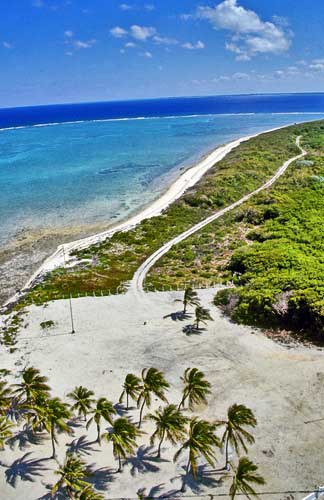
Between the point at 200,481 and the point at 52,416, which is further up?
the point at 52,416

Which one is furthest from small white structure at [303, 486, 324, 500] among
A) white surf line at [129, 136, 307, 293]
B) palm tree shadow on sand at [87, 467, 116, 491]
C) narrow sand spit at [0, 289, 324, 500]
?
white surf line at [129, 136, 307, 293]

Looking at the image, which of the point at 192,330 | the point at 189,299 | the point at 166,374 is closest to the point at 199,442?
the point at 166,374

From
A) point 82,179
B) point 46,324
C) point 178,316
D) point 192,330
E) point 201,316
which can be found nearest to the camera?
point 192,330

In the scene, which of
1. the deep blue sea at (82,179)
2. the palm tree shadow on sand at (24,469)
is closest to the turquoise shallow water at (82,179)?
the deep blue sea at (82,179)

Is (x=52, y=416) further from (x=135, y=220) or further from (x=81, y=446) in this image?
(x=135, y=220)

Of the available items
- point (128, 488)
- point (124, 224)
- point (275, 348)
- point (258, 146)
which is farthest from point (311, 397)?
point (258, 146)

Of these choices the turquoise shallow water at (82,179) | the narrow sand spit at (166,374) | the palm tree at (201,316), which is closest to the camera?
the narrow sand spit at (166,374)

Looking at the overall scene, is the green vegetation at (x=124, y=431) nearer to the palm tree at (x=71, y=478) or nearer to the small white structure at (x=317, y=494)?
the palm tree at (x=71, y=478)

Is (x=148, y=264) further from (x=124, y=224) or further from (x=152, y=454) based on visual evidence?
(x=152, y=454)
